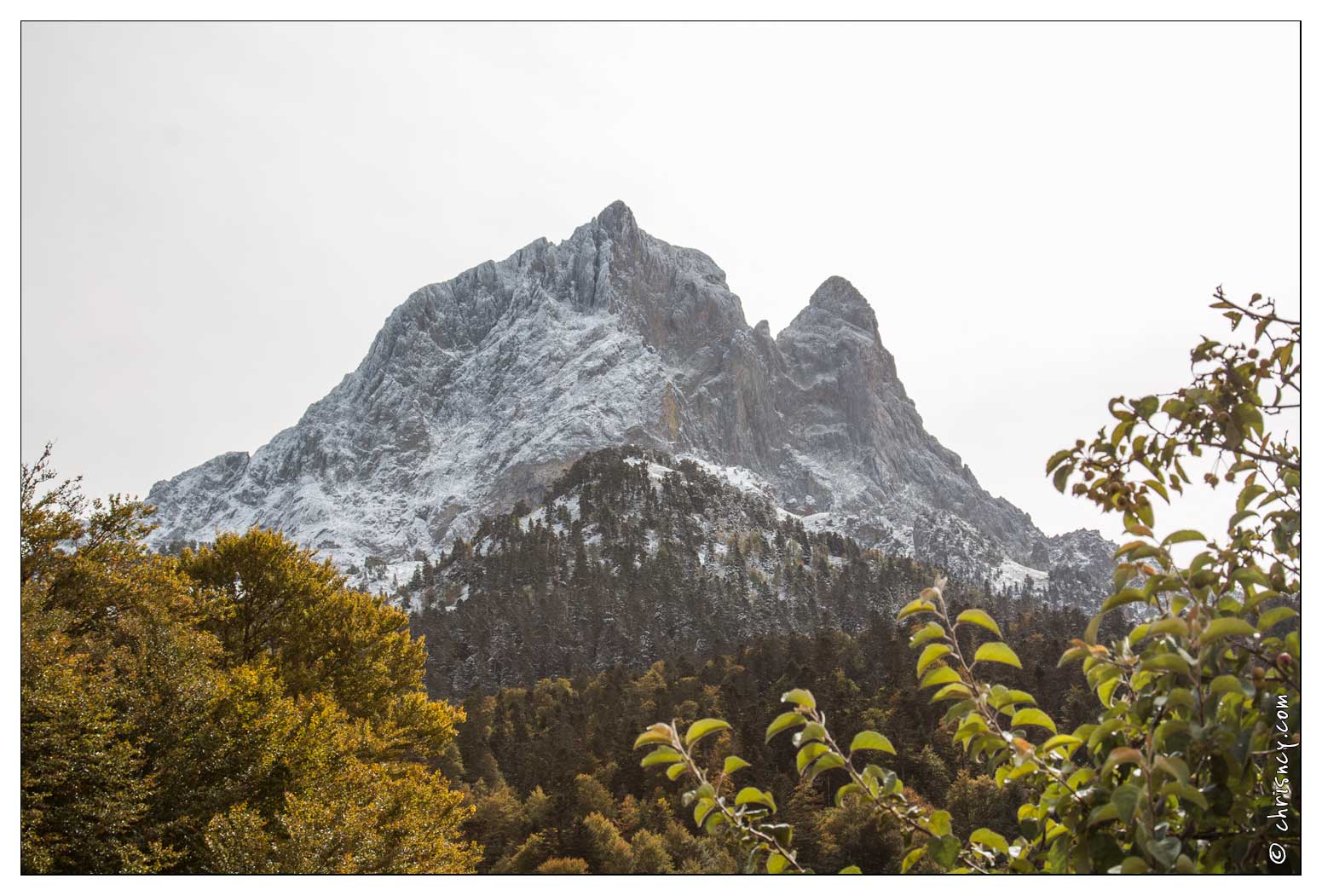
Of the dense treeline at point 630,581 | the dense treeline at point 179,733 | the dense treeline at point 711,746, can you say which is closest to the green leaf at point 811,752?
the dense treeline at point 179,733

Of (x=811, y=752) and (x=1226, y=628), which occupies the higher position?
(x=1226, y=628)

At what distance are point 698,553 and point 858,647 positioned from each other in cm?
6168

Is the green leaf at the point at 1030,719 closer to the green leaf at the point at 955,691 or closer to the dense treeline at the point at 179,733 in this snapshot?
the green leaf at the point at 955,691

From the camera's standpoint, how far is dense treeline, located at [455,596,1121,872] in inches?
1025

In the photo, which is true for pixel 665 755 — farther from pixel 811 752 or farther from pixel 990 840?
pixel 990 840

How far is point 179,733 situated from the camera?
1113cm

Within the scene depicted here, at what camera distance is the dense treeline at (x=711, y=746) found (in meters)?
26.0

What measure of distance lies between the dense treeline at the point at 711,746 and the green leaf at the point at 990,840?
13.2 meters

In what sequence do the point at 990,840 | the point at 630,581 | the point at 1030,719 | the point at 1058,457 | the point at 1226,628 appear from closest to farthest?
the point at 1226,628, the point at 1030,719, the point at 990,840, the point at 1058,457, the point at 630,581

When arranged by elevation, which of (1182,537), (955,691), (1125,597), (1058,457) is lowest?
(955,691)

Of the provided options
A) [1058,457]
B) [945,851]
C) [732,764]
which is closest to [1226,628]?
[1058,457]

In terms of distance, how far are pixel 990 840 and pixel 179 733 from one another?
11.6m

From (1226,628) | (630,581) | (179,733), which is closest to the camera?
(1226,628)

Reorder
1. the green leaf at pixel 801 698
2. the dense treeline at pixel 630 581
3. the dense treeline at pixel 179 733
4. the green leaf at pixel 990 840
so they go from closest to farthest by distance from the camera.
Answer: the green leaf at pixel 801 698 < the green leaf at pixel 990 840 < the dense treeline at pixel 179 733 < the dense treeline at pixel 630 581
